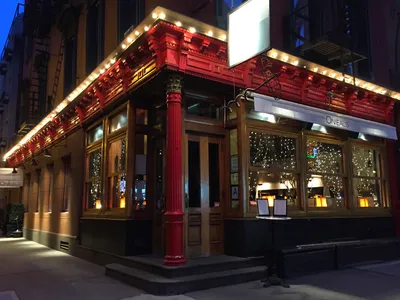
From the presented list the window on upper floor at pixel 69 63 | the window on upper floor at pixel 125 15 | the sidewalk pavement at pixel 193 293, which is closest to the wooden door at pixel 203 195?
the sidewalk pavement at pixel 193 293

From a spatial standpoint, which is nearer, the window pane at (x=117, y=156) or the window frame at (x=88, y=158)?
the window pane at (x=117, y=156)

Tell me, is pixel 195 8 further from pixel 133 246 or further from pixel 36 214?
pixel 36 214

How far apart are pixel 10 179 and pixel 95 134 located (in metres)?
11.0

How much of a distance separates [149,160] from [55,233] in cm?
657

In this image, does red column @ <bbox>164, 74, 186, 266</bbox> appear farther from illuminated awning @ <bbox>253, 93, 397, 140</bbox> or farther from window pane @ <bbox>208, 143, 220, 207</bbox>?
illuminated awning @ <bbox>253, 93, 397, 140</bbox>

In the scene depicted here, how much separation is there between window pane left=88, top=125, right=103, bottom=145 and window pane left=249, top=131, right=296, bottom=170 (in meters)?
4.43

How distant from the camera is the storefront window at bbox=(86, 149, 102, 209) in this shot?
1042 cm

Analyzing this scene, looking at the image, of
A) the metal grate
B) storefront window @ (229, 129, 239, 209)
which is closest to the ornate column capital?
storefront window @ (229, 129, 239, 209)

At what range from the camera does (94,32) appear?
1266cm

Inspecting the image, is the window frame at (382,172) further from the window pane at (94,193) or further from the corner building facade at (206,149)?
the window pane at (94,193)

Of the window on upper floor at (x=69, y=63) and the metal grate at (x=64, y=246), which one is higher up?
the window on upper floor at (x=69, y=63)

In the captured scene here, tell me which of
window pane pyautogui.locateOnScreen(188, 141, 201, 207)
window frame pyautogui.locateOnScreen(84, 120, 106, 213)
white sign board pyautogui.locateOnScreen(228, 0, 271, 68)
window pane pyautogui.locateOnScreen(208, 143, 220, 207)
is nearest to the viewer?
white sign board pyautogui.locateOnScreen(228, 0, 271, 68)

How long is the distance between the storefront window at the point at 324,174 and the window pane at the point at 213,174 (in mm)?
2517

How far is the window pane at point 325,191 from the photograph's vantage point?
959 centimetres
